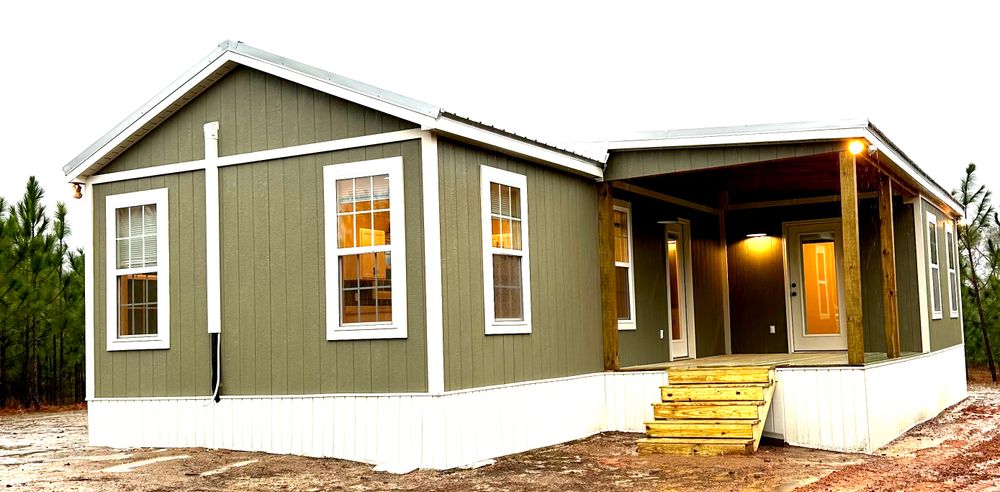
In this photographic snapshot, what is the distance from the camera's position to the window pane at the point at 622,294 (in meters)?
11.6

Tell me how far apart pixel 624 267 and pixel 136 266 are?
573 centimetres

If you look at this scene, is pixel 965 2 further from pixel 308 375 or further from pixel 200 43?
pixel 308 375

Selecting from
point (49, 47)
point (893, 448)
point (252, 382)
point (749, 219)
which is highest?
point (49, 47)

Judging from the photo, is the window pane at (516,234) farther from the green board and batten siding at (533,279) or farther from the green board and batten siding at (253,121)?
the green board and batten siding at (253,121)

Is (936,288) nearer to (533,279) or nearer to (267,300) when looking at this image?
(533,279)

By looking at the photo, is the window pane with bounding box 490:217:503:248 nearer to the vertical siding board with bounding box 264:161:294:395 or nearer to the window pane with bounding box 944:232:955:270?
the vertical siding board with bounding box 264:161:294:395

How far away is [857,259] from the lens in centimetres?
937

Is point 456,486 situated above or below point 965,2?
below

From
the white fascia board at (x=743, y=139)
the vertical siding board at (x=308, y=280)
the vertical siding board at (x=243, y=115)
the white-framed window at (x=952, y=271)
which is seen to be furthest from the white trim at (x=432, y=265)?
the white-framed window at (x=952, y=271)

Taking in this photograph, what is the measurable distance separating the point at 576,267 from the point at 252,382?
12.4 feet

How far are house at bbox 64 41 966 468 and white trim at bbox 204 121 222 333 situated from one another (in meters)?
0.02

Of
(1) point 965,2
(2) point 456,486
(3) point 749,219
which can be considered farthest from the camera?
(1) point 965,2

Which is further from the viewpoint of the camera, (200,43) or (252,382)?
(200,43)

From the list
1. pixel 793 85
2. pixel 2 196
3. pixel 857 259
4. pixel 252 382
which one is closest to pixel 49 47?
pixel 2 196
